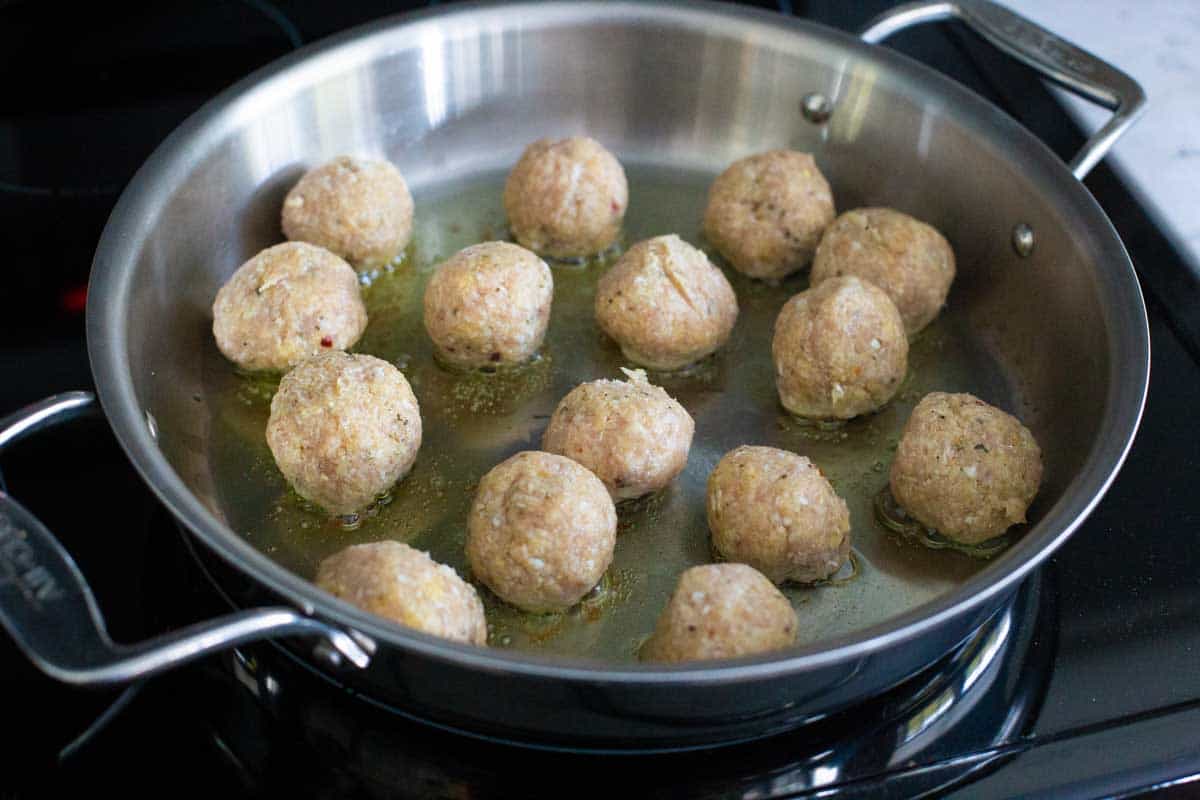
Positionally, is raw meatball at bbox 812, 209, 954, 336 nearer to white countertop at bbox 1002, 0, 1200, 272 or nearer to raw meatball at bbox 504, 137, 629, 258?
raw meatball at bbox 504, 137, 629, 258

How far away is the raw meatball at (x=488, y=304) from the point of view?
1710 mm

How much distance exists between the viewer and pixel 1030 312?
1856 mm

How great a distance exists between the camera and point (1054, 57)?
1.87 meters

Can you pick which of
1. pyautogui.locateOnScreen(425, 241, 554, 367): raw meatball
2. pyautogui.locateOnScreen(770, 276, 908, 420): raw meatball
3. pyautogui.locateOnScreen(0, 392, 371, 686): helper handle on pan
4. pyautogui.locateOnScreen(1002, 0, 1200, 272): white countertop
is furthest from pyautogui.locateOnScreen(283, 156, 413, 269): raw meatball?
pyautogui.locateOnScreen(1002, 0, 1200, 272): white countertop

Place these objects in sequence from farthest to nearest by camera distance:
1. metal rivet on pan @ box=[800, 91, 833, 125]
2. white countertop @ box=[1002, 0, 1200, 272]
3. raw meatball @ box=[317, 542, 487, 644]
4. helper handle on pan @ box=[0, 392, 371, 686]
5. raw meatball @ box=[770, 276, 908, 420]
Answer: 1. white countertop @ box=[1002, 0, 1200, 272]
2. metal rivet on pan @ box=[800, 91, 833, 125]
3. raw meatball @ box=[770, 276, 908, 420]
4. raw meatball @ box=[317, 542, 487, 644]
5. helper handle on pan @ box=[0, 392, 371, 686]

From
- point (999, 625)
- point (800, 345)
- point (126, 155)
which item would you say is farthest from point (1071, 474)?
point (126, 155)

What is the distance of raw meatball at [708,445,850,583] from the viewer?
146 cm

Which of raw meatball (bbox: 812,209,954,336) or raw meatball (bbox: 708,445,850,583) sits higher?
raw meatball (bbox: 812,209,954,336)

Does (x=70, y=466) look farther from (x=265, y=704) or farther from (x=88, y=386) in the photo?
(x=265, y=704)

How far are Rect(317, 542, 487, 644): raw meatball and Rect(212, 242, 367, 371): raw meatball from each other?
0.47m

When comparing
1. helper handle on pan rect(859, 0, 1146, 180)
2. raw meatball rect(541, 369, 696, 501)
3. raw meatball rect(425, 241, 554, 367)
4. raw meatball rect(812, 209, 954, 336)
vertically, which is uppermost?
helper handle on pan rect(859, 0, 1146, 180)

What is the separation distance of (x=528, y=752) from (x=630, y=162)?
3.97 feet

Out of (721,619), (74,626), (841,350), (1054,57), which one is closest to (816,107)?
(1054,57)

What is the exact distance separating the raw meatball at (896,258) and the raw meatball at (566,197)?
1.14 feet
